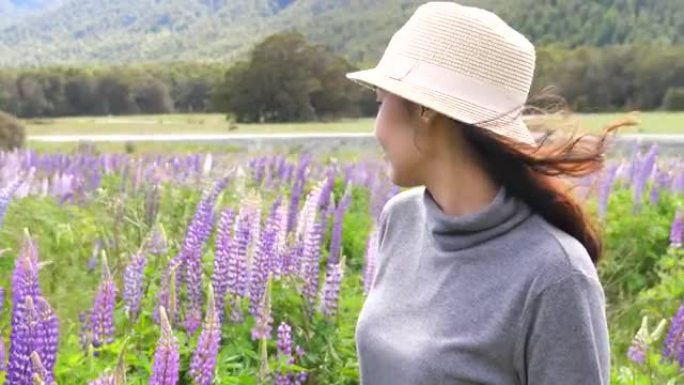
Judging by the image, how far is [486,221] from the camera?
2355mm

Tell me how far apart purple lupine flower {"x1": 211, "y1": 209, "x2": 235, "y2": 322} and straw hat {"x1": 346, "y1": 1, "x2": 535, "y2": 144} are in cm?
143

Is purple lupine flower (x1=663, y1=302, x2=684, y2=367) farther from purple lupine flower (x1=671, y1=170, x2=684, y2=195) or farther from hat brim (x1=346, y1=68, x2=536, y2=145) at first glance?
purple lupine flower (x1=671, y1=170, x2=684, y2=195)

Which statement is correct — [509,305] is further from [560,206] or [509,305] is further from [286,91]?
[286,91]

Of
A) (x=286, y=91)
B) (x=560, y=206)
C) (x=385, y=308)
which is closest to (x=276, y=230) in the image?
(x=385, y=308)

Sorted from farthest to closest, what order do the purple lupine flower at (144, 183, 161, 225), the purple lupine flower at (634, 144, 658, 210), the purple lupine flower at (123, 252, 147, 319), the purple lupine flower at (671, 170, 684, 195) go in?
the purple lupine flower at (671, 170, 684, 195), the purple lupine flower at (634, 144, 658, 210), the purple lupine flower at (144, 183, 161, 225), the purple lupine flower at (123, 252, 147, 319)

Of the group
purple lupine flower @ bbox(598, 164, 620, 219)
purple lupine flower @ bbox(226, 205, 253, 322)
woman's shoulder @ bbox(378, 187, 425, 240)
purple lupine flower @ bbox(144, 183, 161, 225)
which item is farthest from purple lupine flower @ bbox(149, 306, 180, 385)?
purple lupine flower @ bbox(598, 164, 620, 219)

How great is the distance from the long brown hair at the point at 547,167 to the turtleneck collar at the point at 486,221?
0.09 feet

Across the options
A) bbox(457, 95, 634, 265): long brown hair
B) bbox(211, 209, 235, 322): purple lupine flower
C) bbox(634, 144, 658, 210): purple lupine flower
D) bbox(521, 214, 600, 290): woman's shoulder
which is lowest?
bbox(634, 144, 658, 210): purple lupine flower

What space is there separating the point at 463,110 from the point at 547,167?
25 centimetres

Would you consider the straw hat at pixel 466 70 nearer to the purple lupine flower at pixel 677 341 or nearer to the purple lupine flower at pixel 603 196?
the purple lupine flower at pixel 677 341

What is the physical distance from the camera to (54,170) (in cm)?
898

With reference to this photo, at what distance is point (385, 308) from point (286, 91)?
26.6 meters

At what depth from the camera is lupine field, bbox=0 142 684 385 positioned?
2586mm

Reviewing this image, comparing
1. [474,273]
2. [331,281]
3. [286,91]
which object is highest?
[474,273]
